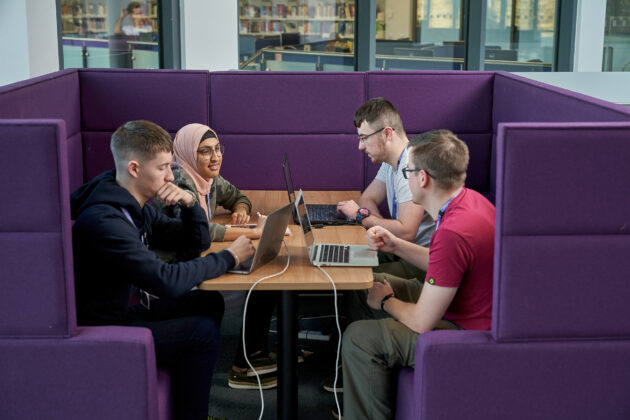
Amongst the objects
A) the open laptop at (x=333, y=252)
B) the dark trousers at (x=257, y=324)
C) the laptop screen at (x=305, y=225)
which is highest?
the laptop screen at (x=305, y=225)

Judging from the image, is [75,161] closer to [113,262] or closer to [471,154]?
[113,262]

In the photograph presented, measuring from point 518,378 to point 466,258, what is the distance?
1.19 feet

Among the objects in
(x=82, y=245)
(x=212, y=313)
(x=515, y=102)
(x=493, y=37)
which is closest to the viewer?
(x=82, y=245)

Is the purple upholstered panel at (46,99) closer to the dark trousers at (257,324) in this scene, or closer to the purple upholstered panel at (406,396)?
the dark trousers at (257,324)

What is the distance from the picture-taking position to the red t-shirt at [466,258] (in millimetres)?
2215

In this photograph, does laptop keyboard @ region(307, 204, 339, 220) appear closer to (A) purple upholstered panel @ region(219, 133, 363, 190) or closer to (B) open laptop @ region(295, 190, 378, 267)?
(B) open laptop @ region(295, 190, 378, 267)

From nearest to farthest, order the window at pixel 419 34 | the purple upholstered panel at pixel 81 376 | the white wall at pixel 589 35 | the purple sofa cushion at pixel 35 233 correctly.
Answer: the purple sofa cushion at pixel 35 233 < the purple upholstered panel at pixel 81 376 < the white wall at pixel 589 35 < the window at pixel 419 34

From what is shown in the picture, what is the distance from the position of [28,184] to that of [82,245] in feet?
1.00

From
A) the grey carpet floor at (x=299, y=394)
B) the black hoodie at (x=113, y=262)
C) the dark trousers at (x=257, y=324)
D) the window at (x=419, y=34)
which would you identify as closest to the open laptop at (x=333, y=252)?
the black hoodie at (x=113, y=262)

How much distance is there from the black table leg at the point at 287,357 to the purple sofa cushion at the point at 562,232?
79 centimetres

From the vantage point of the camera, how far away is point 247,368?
3242mm

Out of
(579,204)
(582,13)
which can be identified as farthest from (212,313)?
(582,13)

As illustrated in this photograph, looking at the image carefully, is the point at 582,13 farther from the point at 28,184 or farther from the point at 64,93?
the point at 28,184

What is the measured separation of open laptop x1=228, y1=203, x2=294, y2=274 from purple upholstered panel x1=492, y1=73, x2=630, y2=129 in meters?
1.12
